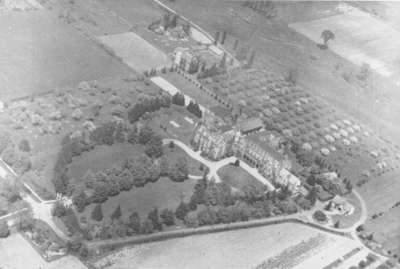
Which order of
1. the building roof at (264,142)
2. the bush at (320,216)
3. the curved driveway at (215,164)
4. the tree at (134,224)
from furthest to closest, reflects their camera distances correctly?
the building roof at (264,142)
the curved driveway at (215,164)
the bush at (320,216)
the tree at (134,224)

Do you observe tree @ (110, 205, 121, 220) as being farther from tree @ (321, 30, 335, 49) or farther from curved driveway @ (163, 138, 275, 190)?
tree @ (321, 30, 335, 49)

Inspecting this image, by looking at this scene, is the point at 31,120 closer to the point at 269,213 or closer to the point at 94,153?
the point at 94,153

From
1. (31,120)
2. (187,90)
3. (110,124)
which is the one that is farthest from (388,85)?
(31,120)

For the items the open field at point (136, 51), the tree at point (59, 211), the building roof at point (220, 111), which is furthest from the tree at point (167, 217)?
the open field at point (136, 51)

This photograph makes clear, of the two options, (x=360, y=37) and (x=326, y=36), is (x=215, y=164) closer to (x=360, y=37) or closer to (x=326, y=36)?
(x=326, y=36)

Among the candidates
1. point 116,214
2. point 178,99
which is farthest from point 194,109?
point 116,214

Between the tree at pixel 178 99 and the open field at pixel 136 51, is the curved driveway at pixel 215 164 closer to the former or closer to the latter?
the tree at pixel 178 99

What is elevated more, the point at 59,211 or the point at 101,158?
the point at 59,211
